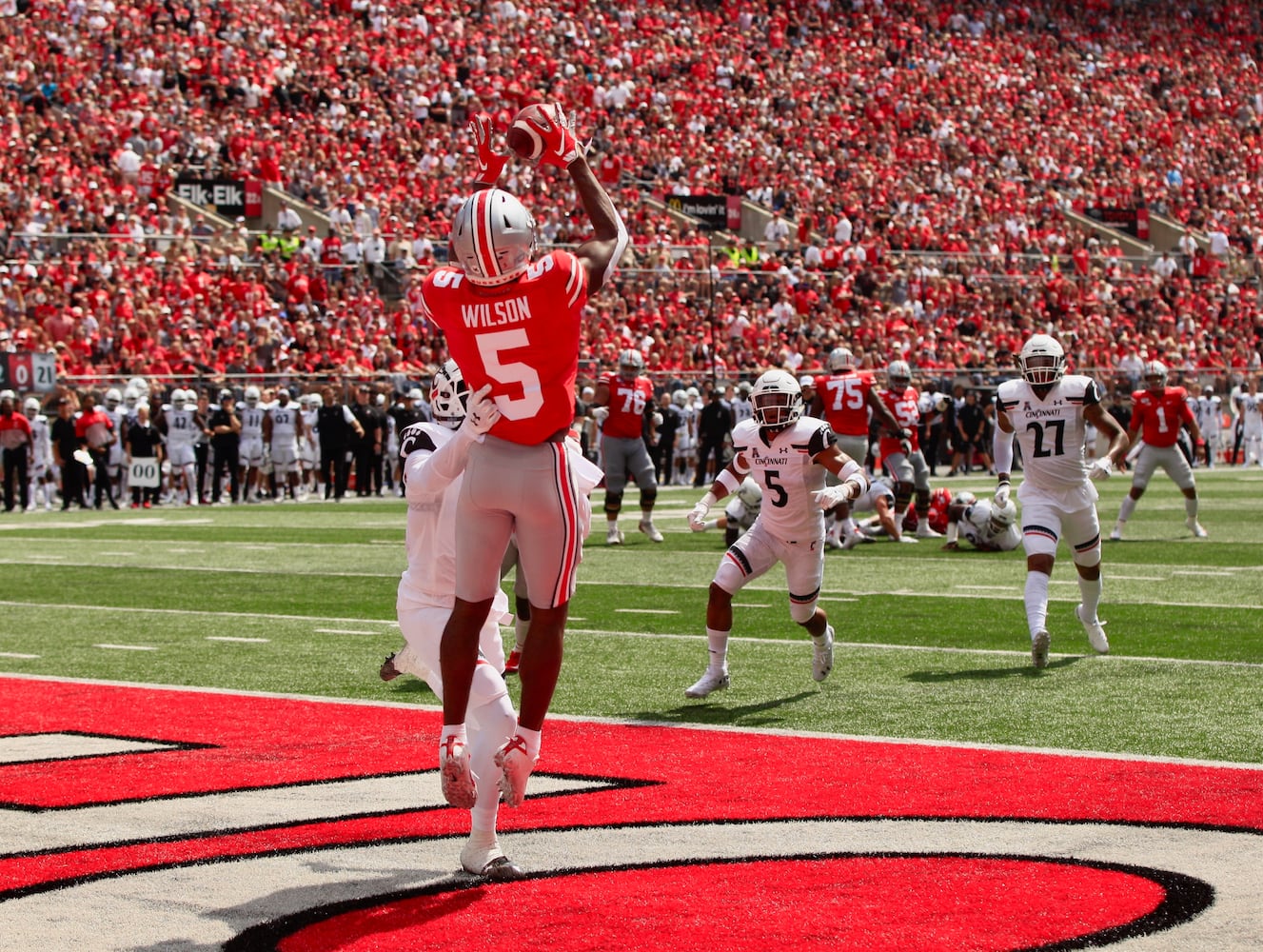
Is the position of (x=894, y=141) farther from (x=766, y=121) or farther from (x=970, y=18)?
(x=970, y=18)

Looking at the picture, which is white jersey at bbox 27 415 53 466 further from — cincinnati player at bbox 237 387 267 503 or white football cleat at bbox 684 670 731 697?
white football cleat at bbox 684 670 731 697

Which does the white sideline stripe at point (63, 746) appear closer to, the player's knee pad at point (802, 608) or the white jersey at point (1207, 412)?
the player's knee pad at point (802, 608)

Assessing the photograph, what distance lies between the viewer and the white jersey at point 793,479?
8773 mm

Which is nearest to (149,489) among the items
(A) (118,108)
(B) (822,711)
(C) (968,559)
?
(A) (118,108)

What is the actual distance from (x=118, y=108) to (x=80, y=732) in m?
24.9

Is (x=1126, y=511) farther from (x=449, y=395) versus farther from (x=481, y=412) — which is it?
(x=481, y=412)

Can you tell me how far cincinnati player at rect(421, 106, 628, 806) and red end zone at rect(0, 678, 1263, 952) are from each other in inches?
21.2

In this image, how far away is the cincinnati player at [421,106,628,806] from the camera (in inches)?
198

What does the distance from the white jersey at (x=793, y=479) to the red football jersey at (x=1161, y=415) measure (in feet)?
31.9

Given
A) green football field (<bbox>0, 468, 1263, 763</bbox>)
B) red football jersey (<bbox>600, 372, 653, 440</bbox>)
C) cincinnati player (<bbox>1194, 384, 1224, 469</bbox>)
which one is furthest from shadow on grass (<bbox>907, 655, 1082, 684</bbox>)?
cincinnati player (<bbox>1194, 384, 1224, 469</bbox>)

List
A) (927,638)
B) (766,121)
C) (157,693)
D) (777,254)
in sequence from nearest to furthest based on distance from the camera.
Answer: (157,693), (927,638), (777,254), (766,121)

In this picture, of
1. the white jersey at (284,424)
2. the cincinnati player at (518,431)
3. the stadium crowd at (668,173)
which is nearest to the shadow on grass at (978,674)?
the cincinnati player at (518,431)

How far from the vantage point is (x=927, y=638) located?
10.6 m

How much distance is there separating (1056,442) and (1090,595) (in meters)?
0.83
